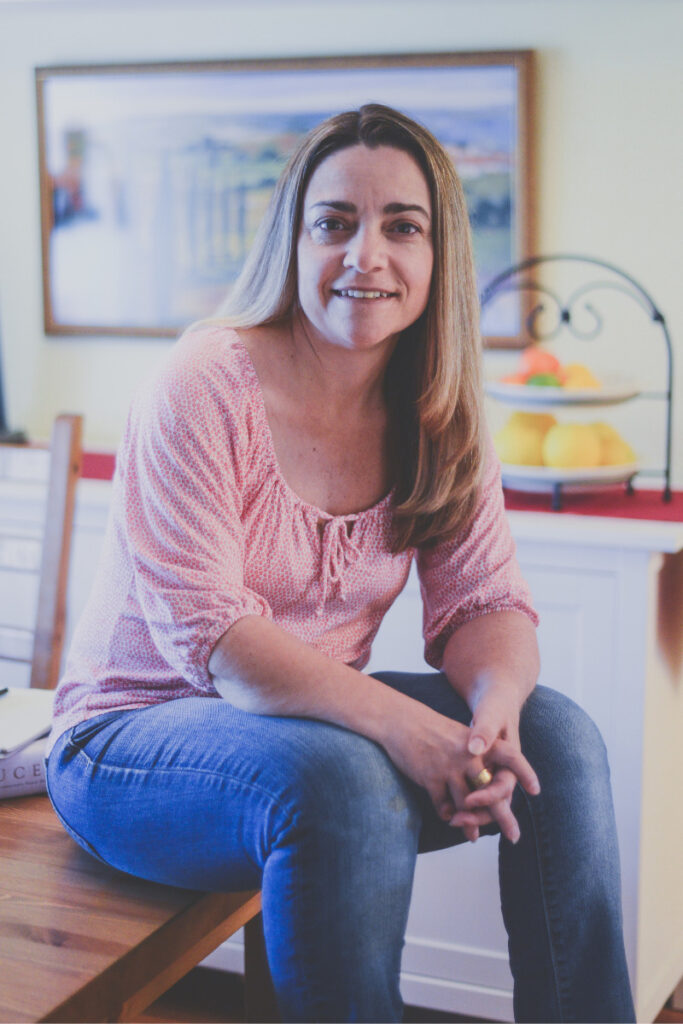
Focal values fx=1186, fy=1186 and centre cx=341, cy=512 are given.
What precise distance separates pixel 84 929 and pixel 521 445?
1.05m

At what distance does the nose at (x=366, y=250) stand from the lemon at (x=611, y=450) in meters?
0.70

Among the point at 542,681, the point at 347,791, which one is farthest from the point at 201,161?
the point at 347,791

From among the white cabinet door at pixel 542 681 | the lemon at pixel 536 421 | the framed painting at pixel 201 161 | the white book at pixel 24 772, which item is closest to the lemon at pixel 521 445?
the lemon at pixel 536 421

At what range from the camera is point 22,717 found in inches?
53.0

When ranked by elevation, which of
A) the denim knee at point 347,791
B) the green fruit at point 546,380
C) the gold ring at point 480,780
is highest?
the green fruit at point 546,380

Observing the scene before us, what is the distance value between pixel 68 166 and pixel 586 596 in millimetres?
1338

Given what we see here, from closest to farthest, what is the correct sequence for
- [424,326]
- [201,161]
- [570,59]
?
[424,326] → [570,59] → [201,161]

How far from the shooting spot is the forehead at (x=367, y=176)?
3.92ft

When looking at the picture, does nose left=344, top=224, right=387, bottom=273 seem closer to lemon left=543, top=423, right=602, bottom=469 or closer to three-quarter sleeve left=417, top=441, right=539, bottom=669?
three-quarter sleeve left=417, top=441, right=539, bottom=669

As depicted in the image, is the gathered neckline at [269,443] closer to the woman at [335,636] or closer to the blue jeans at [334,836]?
the woman at [335,636]

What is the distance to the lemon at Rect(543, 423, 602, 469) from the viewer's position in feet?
5.77

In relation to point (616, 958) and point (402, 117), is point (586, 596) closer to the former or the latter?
point (616, 958)

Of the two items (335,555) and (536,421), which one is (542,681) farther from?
(335,555)

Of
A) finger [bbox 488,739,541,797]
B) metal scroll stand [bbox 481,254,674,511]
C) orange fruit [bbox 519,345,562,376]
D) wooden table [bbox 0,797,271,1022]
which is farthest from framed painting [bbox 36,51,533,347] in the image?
wooden table [bbox 0,797,271,1022]
